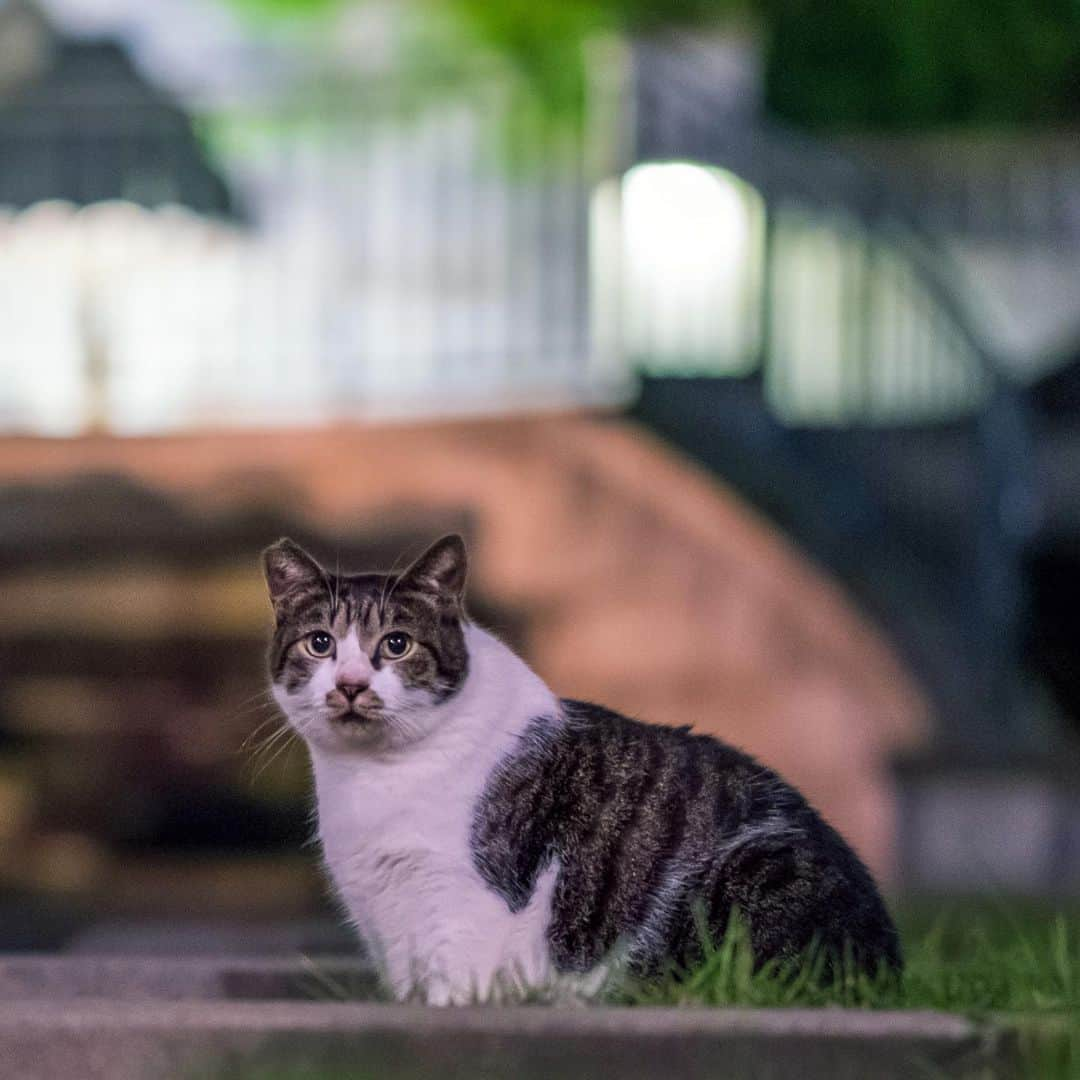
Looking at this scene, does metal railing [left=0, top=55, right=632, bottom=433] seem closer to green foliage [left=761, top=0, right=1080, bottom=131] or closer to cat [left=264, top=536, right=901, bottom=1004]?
cat [left=264, top=536, right=901, bottom=1004]

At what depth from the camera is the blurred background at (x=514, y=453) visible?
801 centimetres

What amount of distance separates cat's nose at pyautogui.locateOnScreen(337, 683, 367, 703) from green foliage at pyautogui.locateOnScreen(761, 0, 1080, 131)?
14252 millimetres

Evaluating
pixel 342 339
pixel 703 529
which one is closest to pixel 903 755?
pixel 703 529

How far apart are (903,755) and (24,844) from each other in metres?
4.69

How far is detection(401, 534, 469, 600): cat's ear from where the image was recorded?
10.5 ft

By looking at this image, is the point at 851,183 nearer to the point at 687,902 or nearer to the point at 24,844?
the point at 24,844

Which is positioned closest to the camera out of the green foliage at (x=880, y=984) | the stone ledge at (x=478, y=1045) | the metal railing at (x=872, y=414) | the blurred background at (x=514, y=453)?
the stone ledge at (x=478, y=1045)

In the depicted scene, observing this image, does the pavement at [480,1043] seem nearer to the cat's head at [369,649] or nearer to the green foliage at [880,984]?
the green foliage at [880,984]

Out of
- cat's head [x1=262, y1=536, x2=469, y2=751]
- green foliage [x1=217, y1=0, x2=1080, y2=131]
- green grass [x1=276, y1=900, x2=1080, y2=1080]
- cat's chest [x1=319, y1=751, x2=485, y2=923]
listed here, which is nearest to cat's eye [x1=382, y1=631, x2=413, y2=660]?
cat's head [x1=262, y1=536, x2=469, y2=751]

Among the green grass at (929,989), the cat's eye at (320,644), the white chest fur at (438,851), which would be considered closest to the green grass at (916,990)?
the green grass at (929,989)

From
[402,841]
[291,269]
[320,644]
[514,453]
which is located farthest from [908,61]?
[402,841]

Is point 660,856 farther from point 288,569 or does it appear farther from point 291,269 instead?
point 291,269

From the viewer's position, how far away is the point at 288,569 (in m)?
3.29

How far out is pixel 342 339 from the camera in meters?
8.97
